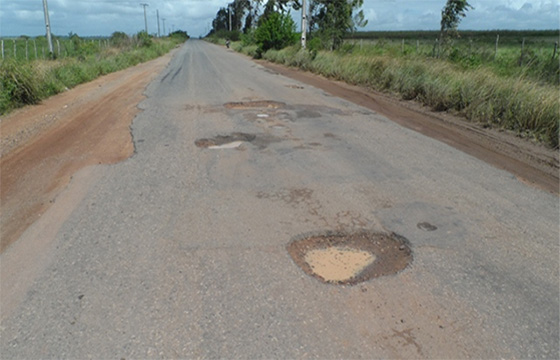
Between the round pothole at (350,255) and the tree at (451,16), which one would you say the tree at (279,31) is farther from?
the round pothole at (350,255)

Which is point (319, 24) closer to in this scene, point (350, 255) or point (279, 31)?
point (279, 31)

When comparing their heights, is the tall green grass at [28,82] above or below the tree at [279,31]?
below

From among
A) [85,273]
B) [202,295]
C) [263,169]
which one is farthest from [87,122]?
[202,295]

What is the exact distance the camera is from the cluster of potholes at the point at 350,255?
10.9ft

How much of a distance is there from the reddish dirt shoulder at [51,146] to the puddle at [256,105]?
2287 mm

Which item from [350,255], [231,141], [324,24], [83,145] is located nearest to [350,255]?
[350,255]

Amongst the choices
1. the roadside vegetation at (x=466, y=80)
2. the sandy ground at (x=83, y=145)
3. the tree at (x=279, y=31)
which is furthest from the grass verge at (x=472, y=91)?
the tree at (x=279, y=31)

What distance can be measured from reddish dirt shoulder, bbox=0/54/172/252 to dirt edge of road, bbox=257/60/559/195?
5.46m

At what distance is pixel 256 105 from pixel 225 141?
3756mm

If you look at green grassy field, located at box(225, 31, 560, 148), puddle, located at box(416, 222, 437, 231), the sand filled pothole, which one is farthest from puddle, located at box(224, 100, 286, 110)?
the sand filled pothole

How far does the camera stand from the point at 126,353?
8.14 feet

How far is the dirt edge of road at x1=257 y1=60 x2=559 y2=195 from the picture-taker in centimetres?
602

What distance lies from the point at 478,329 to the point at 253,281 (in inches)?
59.9

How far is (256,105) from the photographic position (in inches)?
421
